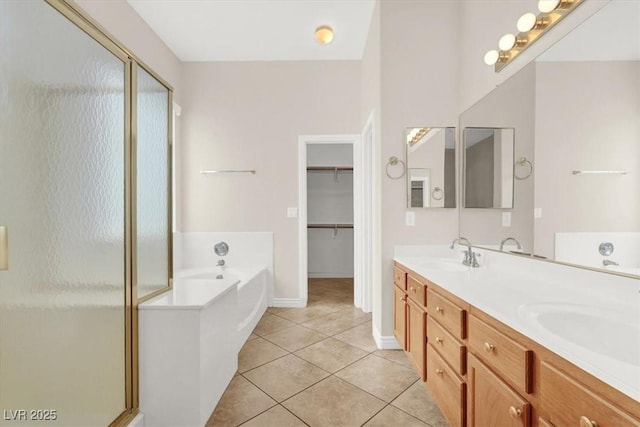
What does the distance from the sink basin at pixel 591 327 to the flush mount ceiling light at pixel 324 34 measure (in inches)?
112

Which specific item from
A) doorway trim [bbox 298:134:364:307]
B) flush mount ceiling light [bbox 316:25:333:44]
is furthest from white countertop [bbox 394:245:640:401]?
flush mount ceiling light [bbox 316:25:333:44]

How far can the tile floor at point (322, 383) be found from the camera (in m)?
1.60

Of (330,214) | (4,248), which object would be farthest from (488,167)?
(330,214)

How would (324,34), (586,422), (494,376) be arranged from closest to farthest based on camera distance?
1. (586,422)
2. (494,376)
3. (324,34)

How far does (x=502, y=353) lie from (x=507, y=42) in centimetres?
170

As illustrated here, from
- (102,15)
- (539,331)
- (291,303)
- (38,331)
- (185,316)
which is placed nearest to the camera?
(539,331)

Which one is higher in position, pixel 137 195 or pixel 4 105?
pixel 4 105

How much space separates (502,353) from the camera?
3.20 feet

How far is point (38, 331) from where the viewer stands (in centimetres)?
99

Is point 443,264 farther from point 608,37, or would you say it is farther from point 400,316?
point 608,37

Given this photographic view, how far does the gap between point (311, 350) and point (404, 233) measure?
1.24 metres

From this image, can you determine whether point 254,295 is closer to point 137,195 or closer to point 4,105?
point 137,195

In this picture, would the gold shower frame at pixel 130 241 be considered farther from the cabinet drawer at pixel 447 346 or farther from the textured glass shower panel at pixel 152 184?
the cabinet drawer at pixel 447 346

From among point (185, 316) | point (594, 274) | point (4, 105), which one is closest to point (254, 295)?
point (185, 316)
